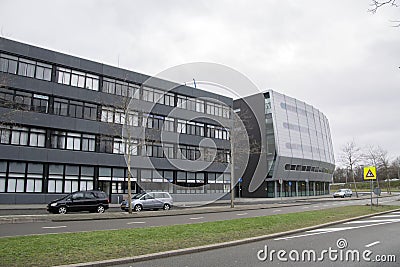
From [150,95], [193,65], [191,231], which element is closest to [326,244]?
[191,231]

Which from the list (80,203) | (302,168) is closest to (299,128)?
(302,168)

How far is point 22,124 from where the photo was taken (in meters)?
33.2

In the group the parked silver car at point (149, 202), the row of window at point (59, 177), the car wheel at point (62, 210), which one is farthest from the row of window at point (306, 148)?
the car wheel at point (62, 210)

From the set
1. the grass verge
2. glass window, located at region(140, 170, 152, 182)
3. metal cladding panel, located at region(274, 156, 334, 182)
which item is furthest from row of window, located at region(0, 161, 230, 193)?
the grass verge

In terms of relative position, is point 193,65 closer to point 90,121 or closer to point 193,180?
point 90,121

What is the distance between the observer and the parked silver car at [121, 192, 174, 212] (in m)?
28.1

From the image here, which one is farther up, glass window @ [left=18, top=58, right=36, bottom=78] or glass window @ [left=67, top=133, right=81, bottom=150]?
glass window @ [left=18, top=58, right=36, bottom=78]

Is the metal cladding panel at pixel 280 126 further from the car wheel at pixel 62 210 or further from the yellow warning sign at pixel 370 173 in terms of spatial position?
the car wheel at pixel 62 210

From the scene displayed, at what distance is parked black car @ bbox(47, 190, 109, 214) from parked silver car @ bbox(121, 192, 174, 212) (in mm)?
2157

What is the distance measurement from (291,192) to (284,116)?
42.9 feet

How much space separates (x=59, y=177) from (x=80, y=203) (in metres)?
11.7

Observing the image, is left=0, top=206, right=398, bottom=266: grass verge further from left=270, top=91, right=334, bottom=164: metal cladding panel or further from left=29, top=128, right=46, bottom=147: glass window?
left=270, top=91, right=334, bottom=164: metal cladding panel

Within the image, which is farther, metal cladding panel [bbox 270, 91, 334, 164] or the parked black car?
metal cladding panel [bbox 270, 91, 334, 164]

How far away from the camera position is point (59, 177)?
3541 centimetres
